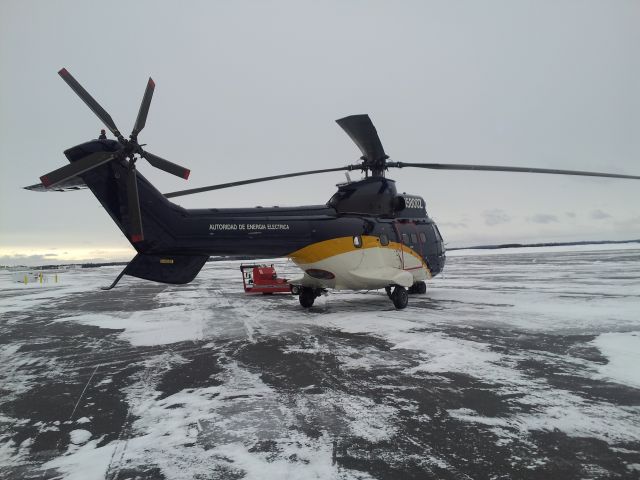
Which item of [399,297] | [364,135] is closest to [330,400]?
[399,297]

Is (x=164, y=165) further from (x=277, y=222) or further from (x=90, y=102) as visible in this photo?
(x=277, y=222)

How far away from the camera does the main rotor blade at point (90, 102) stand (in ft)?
29.1

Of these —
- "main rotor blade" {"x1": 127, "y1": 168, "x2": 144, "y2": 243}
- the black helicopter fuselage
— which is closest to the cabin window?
the black helicopter fuselage

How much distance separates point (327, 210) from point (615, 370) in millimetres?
9214

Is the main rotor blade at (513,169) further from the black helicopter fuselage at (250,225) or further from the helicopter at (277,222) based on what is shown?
the black helicopter fuselage at (250,225)

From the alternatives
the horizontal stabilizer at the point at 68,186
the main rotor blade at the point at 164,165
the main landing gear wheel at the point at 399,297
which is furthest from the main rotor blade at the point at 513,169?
the horizontal stabilizer at the point at 68,186

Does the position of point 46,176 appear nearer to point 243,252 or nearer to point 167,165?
point 167,165

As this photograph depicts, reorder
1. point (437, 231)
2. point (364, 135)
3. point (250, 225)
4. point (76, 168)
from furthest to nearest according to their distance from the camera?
1. point (437, 231)
2. point (364, 135)
3. point (250, 225)
4. point (76, 168)

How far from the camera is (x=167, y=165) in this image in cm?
1019

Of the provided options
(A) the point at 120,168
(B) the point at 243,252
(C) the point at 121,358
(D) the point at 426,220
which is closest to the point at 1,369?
(C) the point at 121,358

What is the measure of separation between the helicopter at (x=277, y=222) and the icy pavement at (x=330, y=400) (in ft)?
7.31

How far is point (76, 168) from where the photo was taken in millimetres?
8961

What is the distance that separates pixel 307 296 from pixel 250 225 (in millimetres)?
3801

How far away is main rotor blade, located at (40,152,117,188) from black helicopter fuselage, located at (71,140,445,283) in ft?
1.30
